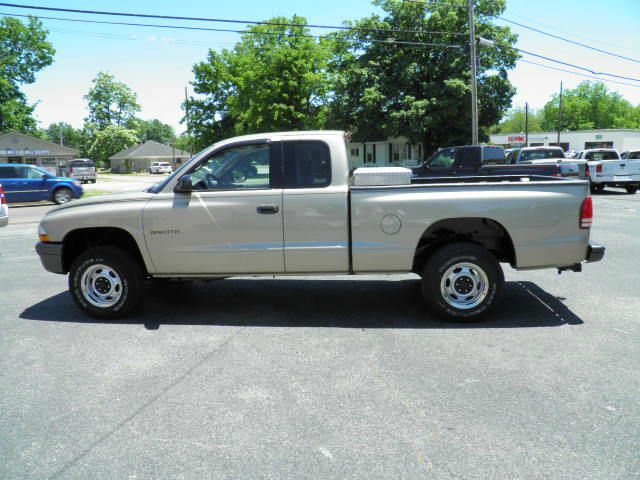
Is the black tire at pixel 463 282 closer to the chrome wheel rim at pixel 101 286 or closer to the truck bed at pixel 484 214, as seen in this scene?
the truck bed at pixel 484 214

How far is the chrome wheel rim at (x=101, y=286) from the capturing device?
556cm

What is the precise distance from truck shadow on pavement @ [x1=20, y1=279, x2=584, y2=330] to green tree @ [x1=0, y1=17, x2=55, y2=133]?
58.5 m

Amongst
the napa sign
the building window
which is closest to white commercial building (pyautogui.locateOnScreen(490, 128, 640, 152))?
the building window

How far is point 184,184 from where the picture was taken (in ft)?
17.3

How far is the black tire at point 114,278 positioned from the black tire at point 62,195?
17.8 m

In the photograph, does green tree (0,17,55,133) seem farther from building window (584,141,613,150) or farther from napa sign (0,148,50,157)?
building window (584,141,613,150)

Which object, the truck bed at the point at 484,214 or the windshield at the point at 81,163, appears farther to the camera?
the windshield at the point at 81,163

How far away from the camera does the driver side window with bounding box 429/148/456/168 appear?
18750mm

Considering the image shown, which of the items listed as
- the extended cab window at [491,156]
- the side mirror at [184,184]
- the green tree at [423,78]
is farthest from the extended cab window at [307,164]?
the green tree at [423,78]

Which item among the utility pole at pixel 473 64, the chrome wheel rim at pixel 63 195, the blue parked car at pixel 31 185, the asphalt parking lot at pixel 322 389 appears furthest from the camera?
the utility pole at pixel 473 64

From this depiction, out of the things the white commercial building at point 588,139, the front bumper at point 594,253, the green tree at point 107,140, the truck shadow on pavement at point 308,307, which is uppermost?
the green tree at point 107,140

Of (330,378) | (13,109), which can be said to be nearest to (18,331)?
(330,378)

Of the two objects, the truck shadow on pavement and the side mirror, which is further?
the truck shadow on pavement

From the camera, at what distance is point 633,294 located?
6367mm
